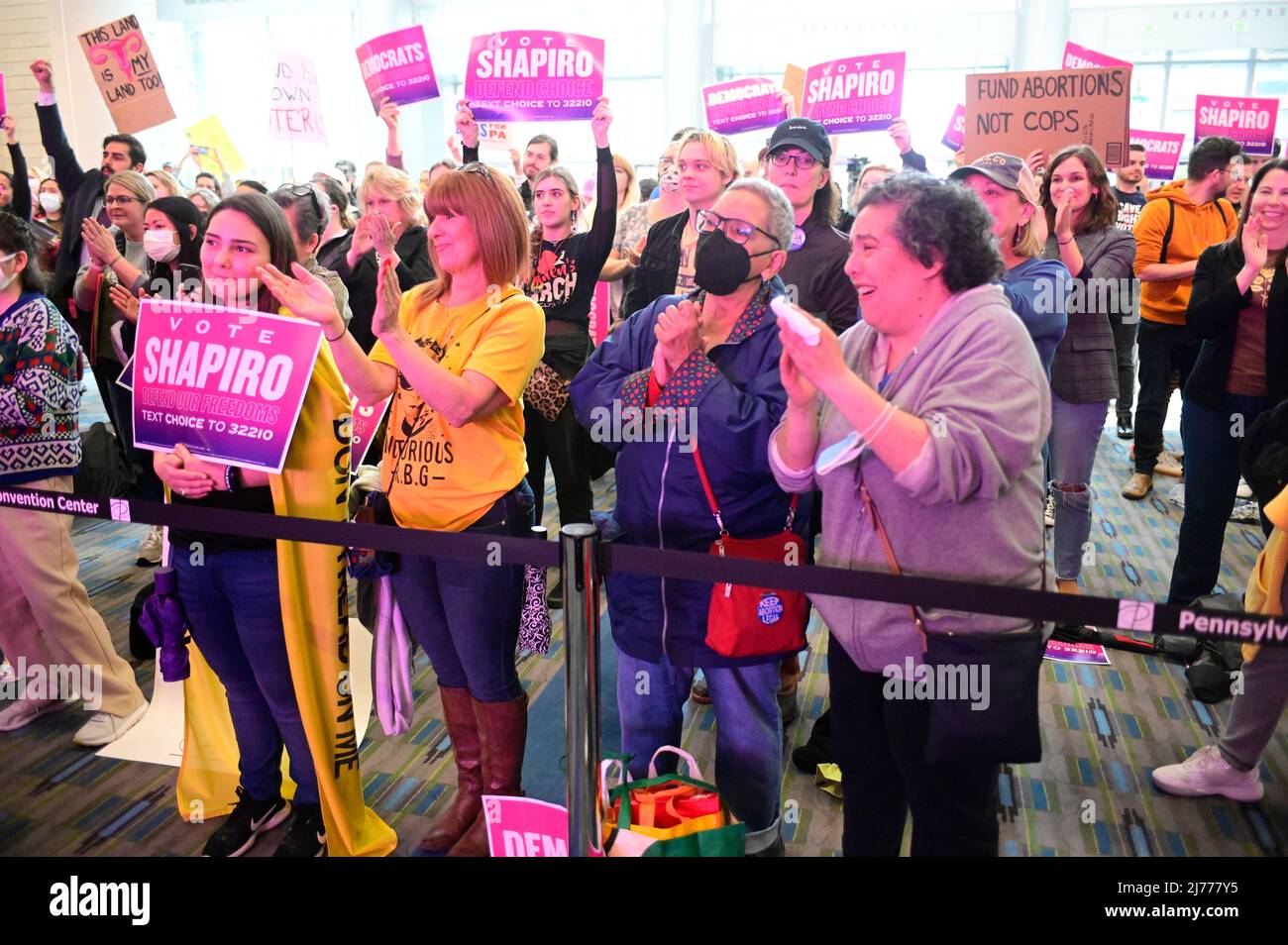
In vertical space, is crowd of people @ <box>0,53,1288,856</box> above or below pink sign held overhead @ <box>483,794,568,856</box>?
above

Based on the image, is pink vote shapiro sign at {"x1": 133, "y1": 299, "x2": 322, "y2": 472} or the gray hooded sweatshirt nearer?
the gray hooded sweatshirt

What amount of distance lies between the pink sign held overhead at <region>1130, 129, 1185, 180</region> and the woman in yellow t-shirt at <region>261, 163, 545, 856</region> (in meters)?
8.12

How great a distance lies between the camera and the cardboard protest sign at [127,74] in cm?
558

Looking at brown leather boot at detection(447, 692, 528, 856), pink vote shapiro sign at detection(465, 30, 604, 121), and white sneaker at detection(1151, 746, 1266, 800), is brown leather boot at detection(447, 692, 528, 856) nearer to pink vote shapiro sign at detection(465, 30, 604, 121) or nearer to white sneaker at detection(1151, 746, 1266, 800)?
white sneaker at detection(1151, 746, 1266, 800)

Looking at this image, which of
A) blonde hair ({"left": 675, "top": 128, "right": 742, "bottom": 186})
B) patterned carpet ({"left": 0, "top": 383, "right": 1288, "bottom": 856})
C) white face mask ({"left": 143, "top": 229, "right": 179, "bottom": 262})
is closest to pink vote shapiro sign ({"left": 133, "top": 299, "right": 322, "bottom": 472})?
white face mask ({"left": 143, "top": 229, "right": 179, "bottom": 262})

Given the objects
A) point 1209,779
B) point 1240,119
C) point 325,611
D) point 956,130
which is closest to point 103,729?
point 325,611

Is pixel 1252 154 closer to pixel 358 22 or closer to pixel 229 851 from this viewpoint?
pixel 229 851

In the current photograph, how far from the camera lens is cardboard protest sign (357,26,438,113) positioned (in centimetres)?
559

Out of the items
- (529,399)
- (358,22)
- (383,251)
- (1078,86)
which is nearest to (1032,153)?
(1078,86)

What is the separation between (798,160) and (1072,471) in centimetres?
163

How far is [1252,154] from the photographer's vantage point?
710 cm

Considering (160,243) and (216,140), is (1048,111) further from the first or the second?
(216,140)

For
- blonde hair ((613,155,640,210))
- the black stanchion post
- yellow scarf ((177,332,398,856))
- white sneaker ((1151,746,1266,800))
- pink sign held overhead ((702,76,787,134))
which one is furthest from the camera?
pink sign held overhead ((702,76,787,134))

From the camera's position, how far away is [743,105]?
667cm
